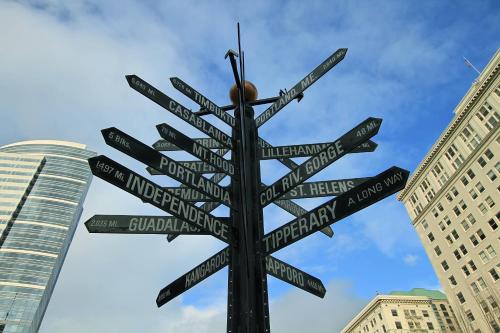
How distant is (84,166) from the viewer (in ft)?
479

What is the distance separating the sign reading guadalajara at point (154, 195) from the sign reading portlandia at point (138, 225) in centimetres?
19

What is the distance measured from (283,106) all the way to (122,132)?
2.43 m

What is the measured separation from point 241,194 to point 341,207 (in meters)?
1.27

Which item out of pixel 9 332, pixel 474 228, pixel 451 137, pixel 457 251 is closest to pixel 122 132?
pixel 474 228

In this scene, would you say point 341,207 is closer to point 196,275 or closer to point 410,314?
point 196,275

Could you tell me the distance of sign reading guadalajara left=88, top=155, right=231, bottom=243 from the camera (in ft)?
11.4

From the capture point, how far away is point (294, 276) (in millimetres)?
4059

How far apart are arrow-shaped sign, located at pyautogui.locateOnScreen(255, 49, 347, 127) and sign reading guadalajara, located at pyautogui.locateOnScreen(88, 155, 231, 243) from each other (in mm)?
2011

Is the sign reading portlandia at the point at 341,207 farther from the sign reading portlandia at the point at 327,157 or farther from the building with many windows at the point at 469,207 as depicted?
the building with many windows at the point at 469,207

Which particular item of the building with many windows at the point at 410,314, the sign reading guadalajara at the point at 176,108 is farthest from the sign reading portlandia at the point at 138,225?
the building with many windows at the point at 410,314

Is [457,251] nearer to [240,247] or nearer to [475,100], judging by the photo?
[475,100]

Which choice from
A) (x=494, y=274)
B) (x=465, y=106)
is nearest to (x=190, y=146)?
(x=494, y=274)

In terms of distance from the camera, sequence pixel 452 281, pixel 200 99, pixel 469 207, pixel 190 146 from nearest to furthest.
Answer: pixel 190 146
pixel 200 99
pixel 469 207
pixel 452 281

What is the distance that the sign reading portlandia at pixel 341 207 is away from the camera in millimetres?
3463
